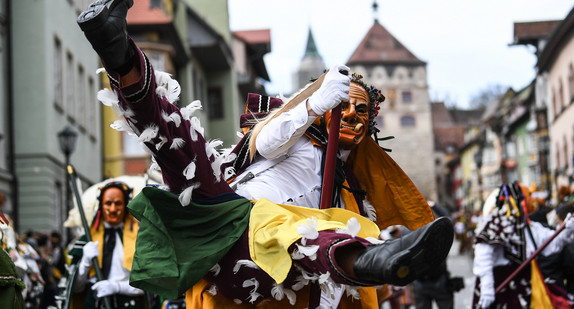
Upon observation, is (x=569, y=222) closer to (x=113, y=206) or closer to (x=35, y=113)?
(x=113, y=206)

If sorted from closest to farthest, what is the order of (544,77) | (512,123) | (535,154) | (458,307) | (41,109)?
(458,307) → (41,109) → (544,77) → (535,154) → (512,123)

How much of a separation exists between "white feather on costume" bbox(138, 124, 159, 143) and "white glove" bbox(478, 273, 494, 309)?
217 inches

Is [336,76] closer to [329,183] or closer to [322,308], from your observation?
[329,183]

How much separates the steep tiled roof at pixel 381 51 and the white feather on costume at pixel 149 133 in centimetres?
9725

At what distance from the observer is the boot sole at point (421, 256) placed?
12.5ft

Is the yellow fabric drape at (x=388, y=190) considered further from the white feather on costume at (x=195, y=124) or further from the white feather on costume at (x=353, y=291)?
the white feather on costume at (x=195, y=124)

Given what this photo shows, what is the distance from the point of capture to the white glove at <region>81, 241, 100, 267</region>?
8.74 m

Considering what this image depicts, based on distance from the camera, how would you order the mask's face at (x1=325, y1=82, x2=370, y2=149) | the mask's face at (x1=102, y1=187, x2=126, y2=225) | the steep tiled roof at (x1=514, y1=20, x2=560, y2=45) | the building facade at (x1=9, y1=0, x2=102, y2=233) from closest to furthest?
the mask's face at (x1=325, y1=82, x2=370, y2=149)
the mask's face at (x1=102, y1=187, x2=126, y2=225)
the building facade at (x1=9, y1=0, x2=102, y2=233)
the steep tiled roof at (x1=514, y1=20, x2=560, y2=45)

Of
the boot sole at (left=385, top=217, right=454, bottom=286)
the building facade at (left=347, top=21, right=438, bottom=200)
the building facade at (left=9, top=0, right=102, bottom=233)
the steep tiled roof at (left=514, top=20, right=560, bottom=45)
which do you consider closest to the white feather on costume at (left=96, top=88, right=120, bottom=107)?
the boot sole at (left=385, top=217, right=454, bottom=286)

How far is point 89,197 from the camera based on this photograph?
973cm

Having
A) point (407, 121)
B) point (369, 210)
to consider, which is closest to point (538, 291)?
point (369, 210)

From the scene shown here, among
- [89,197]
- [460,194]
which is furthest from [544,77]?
[460,194]

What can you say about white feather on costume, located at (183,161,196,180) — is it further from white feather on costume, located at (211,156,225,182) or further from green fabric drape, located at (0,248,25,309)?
green fabric drape, located at (0,248,25,309)

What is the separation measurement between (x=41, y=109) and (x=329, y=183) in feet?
58.7
